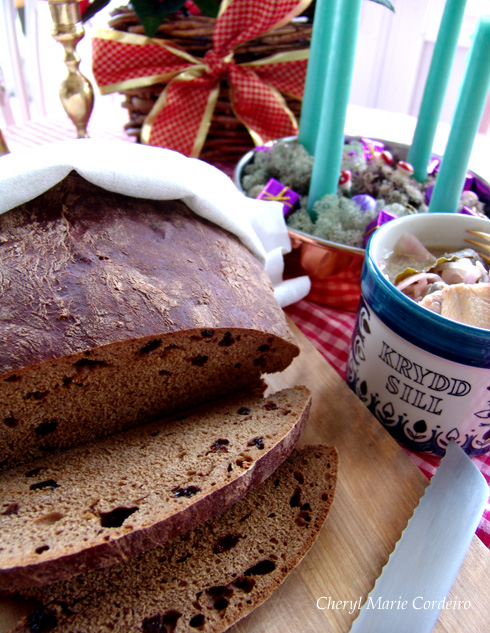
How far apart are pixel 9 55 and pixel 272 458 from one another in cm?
364

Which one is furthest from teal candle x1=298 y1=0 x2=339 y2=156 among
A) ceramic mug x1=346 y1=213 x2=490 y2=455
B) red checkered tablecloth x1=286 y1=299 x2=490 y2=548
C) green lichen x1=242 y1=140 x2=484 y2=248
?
ceramic mug x1=346 y1=213 x2=490 y2=455

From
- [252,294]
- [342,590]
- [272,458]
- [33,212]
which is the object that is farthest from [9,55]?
[342,590]

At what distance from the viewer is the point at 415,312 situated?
1128mm

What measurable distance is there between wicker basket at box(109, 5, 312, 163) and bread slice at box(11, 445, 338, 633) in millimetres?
1753

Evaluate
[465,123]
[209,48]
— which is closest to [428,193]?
[465,123]

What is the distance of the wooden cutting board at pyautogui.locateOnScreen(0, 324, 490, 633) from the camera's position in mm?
1016

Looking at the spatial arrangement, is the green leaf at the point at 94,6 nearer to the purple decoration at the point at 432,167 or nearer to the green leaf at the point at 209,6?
the green leaf at the point at 209,6

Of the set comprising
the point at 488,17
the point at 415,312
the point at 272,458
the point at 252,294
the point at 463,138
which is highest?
the point at 488,17

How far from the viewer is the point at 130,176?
1.32 metres

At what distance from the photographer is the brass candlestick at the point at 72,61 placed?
70.4 inches

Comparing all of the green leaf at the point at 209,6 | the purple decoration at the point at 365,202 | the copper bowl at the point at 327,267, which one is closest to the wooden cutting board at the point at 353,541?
the copper bowl at the point at 327,267

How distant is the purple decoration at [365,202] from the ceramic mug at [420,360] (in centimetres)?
33

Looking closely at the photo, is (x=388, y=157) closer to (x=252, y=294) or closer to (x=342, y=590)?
(x=252, y=294)

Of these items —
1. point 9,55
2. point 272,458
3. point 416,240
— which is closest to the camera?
point 272,458
